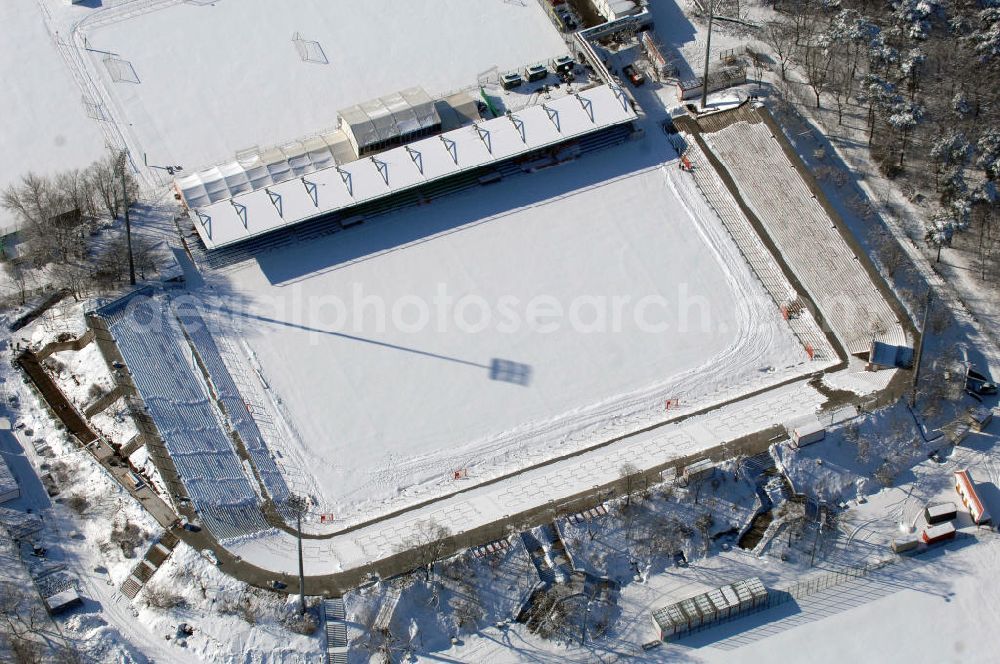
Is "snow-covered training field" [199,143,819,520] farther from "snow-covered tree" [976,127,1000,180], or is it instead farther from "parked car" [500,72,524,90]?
"snow-covered tree" [976,127,1000,180]

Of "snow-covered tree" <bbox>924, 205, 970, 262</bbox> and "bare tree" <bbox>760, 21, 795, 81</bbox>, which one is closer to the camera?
"snow-covered tree" <bbox>924, 205, 970, 262</bbox>

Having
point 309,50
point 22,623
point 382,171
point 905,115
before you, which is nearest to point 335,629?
point 22,623

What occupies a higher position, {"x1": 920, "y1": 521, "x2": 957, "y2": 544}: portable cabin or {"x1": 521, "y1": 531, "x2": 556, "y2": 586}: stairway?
{"x1": 521, "y1": 531, "x2": 556, "y2": 586}: stairway

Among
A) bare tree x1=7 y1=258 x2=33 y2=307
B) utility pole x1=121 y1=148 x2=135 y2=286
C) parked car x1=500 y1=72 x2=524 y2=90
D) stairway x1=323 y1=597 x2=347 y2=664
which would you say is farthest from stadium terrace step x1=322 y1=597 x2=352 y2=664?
parked car x1=500 y1=72 x2=524 y2=90

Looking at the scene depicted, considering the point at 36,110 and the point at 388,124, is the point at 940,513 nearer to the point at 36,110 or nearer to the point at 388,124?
the point at 388,124

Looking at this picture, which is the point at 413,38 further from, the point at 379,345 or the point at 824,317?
the point at 824,317

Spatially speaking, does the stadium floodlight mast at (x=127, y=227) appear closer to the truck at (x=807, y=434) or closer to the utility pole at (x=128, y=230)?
the utility pole at (x=128, y=230)
